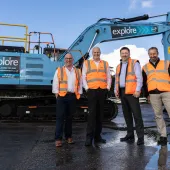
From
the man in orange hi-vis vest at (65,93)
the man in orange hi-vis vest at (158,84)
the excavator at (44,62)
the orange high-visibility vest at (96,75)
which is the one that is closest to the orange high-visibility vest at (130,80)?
the man in orange hi-vis vest at (158,84)

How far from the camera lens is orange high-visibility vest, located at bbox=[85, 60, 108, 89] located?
6.20m

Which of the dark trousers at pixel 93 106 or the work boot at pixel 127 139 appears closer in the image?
the dark trousers at pixel 93 106

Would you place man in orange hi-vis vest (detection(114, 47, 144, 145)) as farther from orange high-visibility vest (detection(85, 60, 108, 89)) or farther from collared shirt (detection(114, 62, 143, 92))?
orange high-visibility vest (detection(85, 60, 108, 89))

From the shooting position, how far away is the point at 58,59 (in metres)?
11.1

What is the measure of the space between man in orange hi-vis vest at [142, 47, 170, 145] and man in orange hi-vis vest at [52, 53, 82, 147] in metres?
1.46

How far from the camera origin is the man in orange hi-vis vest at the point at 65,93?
6.18m

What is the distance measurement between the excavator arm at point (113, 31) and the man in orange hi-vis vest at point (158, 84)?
4.98 metres

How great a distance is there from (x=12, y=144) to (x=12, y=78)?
432 cm

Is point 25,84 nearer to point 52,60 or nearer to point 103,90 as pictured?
point 52,60

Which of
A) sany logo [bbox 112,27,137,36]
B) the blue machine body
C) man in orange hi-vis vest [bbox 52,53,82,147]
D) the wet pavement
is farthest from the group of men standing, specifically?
sany logo [bbox 112,27,137,36]

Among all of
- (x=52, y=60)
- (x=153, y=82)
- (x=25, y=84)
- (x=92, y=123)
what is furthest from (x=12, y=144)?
(x=52, y=60)

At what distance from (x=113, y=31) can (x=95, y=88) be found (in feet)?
18.0

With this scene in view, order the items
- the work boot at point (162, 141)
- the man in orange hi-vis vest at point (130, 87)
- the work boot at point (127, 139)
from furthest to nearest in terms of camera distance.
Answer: the work boot at point (127, 139), the man in orange hi-vis vest at point (130, 87), the work boot at point (162, 141)

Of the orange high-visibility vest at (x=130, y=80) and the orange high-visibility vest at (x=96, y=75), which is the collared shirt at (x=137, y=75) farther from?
the orange high-visibility vest at (x=96, y=75)
